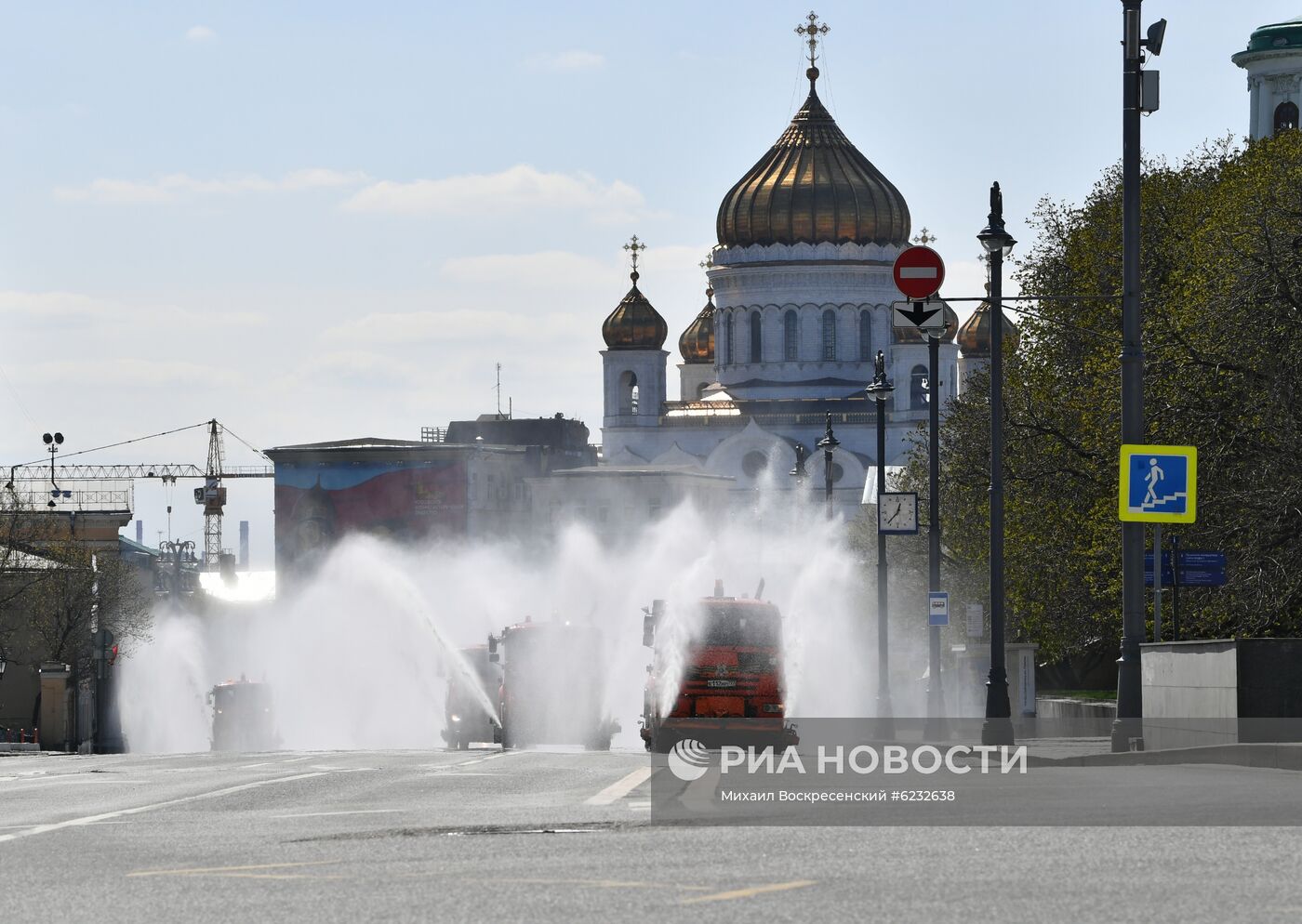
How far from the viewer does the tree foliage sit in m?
33.2

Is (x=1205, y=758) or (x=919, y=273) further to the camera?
(x=919, y=273)

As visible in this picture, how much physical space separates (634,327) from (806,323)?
11.5m

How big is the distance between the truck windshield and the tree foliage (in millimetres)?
7002

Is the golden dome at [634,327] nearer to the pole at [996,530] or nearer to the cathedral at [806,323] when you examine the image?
the cathedral at [806,323]

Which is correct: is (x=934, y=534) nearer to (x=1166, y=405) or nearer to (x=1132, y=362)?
(x=1166, y=405)

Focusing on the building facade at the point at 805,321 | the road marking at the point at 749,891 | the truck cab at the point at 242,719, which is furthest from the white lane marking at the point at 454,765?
the building facade at the point at 805,321

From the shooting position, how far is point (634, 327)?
144500mm

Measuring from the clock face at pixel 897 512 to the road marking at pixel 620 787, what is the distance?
18597 mm

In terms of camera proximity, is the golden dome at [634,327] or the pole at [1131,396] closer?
the pole at [1131,396]

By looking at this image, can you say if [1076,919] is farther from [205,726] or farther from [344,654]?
[205,726]

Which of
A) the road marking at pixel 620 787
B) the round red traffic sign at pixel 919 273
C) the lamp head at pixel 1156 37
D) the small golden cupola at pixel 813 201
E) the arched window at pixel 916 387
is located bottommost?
the road marking at pixel 620 787

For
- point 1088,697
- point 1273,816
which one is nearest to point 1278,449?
point 1088,697

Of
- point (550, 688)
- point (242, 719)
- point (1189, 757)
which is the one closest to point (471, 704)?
point (550, 688)

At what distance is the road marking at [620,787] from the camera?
18.0m
